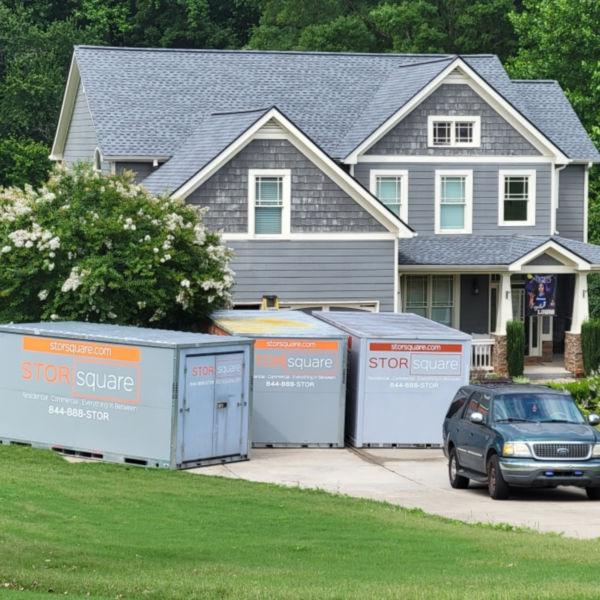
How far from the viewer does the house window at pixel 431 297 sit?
1507 inches

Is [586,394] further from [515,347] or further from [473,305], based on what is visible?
[473,305]

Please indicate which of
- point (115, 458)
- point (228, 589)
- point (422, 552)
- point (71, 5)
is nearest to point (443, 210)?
point (115, 458)

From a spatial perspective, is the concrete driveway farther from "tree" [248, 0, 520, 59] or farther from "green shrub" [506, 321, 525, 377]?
"tree" [248, 0, 520, 59]

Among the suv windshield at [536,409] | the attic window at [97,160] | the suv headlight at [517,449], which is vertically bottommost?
the suv headlight at [517,449]

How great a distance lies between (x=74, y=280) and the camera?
27.0 metres

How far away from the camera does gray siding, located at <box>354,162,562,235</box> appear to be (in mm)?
37906

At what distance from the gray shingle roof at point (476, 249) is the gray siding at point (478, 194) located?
290mm

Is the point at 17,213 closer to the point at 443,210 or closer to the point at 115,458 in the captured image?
the point at 115,458

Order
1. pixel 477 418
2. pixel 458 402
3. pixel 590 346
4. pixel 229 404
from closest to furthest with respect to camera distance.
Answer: pixel 477 418
pixel 458 402
pixel 229 404
pixel 590 346

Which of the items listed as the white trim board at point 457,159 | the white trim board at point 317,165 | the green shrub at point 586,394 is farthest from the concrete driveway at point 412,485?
the white trim board at point 457,159

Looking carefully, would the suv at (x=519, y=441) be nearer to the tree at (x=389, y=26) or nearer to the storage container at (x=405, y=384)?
the storage container at (x=405, y=384)

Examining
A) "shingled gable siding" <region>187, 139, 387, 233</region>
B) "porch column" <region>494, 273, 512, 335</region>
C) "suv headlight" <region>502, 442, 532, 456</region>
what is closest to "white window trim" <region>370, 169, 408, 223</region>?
"porch column" <region>494, 273, 512, 335</region>

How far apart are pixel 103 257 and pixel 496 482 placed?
11.1 metres

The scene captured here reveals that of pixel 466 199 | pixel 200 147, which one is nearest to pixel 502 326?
pixel 466 199
